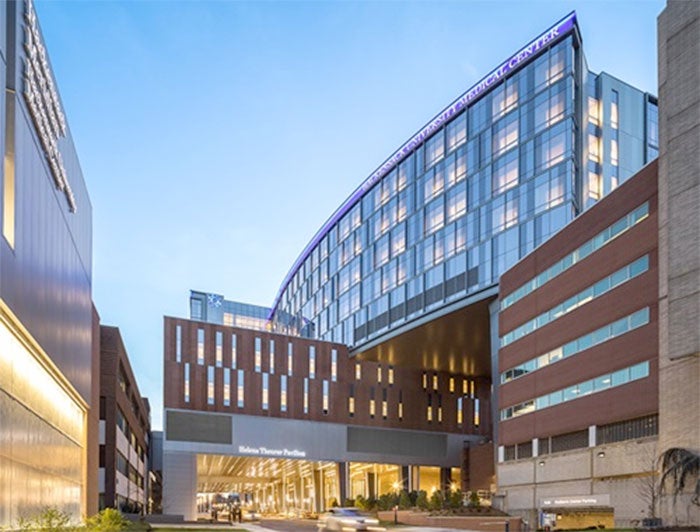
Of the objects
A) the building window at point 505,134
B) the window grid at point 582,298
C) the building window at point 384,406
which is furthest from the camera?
the building window at point 384,406

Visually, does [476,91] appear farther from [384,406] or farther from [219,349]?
[384,406]

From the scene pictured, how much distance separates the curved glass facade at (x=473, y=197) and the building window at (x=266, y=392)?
11.9 m

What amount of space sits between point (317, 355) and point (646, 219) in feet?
185

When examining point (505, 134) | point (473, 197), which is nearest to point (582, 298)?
point (505, 134)

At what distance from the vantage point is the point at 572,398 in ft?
164

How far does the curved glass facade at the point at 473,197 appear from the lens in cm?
6291

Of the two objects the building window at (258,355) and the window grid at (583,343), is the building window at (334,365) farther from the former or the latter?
the window grid at (583,343)

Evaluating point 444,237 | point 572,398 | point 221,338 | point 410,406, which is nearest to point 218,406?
point 221,338

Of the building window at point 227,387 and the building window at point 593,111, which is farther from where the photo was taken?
the building window at point 227,387

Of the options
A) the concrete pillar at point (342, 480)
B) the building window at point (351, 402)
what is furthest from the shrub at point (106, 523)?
the concrete pillar at point (342, 480)

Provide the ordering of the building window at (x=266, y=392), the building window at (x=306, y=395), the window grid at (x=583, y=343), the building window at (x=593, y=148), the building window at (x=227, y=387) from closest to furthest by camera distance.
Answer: the window grid at (x=583, y=343) → the building window at (x=593, y=148) → the building window at (x=227, y=387) → the building window at (x=266, y=392) → the building window at (x=306, y=395)

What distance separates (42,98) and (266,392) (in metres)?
64.5

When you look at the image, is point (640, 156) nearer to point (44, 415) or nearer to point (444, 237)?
point (444, 237)

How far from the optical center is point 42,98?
2819cm
